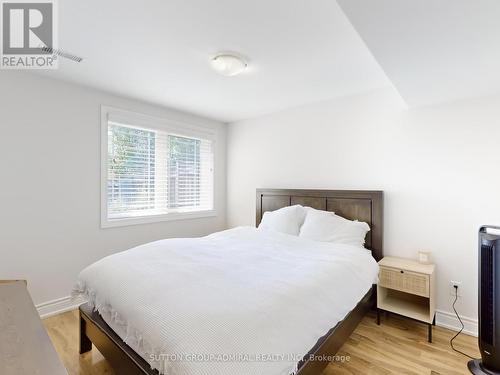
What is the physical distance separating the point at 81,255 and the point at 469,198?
405 cm

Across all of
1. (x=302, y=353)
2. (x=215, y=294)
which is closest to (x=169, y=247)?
(x=215, y=294)

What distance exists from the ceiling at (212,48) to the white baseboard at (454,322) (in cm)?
243

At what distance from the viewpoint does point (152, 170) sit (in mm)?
3496

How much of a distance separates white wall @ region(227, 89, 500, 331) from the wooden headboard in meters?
0.11

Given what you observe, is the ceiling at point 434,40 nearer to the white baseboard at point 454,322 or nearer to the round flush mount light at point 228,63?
the round flush mount light at point 228,63

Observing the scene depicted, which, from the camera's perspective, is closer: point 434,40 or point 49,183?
point 434,40

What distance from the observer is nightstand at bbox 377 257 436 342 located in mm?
2232

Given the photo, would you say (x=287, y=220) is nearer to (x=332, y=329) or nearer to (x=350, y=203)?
(x=350, y=203)

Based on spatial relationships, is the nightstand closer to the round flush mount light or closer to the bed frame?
the bed frame

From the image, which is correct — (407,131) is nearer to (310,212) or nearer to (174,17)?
(310,212)

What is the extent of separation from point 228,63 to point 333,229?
2.00 metres

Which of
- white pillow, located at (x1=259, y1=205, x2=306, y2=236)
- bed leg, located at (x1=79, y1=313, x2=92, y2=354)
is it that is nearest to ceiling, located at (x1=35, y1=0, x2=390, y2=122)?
white pillow, located at (x1=259, y1=205, x2=306, y2=236)

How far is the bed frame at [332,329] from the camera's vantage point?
1464mm
